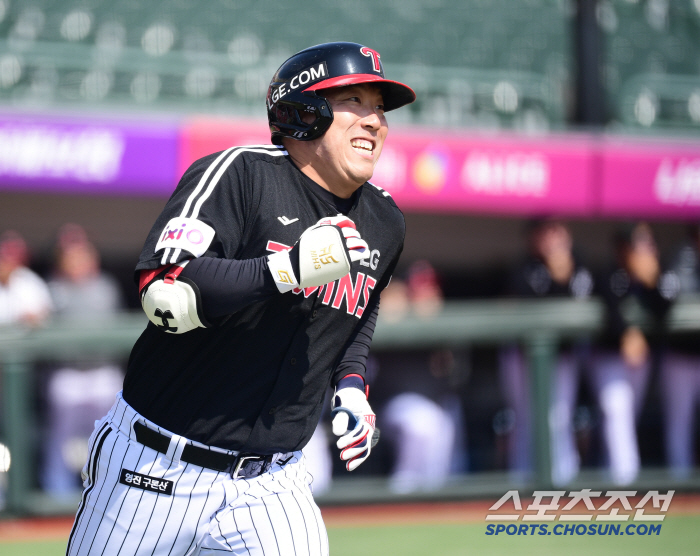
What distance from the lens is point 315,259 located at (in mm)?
1994

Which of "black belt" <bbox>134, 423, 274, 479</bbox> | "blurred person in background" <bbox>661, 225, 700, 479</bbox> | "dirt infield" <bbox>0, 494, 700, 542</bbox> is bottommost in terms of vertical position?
"dirt infield" <bbox>0, 494, 700, 542</bbox>

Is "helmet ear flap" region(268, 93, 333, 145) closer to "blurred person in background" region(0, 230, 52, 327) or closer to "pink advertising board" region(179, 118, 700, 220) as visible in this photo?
"blurred person in background" region(0, 230, 52, 327)

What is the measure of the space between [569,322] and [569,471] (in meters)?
1.00

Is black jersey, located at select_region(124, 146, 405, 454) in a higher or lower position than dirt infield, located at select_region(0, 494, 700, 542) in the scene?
higher

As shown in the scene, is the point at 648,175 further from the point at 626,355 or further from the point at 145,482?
the point at 145,482

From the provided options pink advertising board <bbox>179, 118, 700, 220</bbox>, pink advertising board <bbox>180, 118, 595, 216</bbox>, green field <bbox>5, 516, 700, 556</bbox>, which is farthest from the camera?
pink advertising board <bbox>179, 118, 700, 220</bbox>

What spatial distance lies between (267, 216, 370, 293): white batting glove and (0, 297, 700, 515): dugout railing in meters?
3.40

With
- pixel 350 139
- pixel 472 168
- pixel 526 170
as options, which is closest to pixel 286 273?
pixel 350 139

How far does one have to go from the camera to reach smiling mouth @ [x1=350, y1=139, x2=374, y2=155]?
7.65ft

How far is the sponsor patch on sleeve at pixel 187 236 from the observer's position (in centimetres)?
199

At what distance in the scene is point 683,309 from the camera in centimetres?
579

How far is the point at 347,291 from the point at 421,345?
3.26 m

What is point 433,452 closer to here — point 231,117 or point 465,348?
point 465,348

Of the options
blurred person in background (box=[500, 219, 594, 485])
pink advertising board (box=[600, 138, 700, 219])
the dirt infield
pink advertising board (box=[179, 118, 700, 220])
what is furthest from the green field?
pink advertising board (box=[600, 138, 700, 219])
